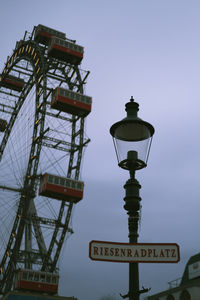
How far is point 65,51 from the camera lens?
3912 cm

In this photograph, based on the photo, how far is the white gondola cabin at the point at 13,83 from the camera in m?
48.2

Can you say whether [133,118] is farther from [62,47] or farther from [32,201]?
[62,47]

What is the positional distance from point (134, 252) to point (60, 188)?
2704cm

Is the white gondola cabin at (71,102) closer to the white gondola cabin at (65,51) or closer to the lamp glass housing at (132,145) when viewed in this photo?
the white gondola cabin at (65,51)

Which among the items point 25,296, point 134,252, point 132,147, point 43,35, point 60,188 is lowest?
point 134,252

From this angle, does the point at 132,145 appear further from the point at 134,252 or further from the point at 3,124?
the point at 3,124

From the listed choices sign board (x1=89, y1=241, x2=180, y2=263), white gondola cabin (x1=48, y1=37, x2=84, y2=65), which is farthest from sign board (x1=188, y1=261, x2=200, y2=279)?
sign board (x1=89, y1=241, x2=180, y2=263)

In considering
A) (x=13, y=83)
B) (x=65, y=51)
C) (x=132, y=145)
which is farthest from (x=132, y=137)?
(x=13, y=83)

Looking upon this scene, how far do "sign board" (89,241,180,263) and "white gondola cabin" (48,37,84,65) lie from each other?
35.0 m

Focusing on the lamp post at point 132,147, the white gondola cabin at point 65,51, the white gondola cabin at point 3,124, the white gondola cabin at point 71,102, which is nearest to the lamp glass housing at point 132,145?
the lamp post at point 132,147

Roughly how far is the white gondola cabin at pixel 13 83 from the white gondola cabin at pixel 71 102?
1321 cm

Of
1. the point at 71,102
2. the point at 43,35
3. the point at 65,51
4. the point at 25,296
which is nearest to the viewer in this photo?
the point at 25,296

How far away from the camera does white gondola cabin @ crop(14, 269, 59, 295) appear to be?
30.5 m

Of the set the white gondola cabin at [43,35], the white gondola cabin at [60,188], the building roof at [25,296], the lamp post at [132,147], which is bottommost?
the building roof at [25,296]
